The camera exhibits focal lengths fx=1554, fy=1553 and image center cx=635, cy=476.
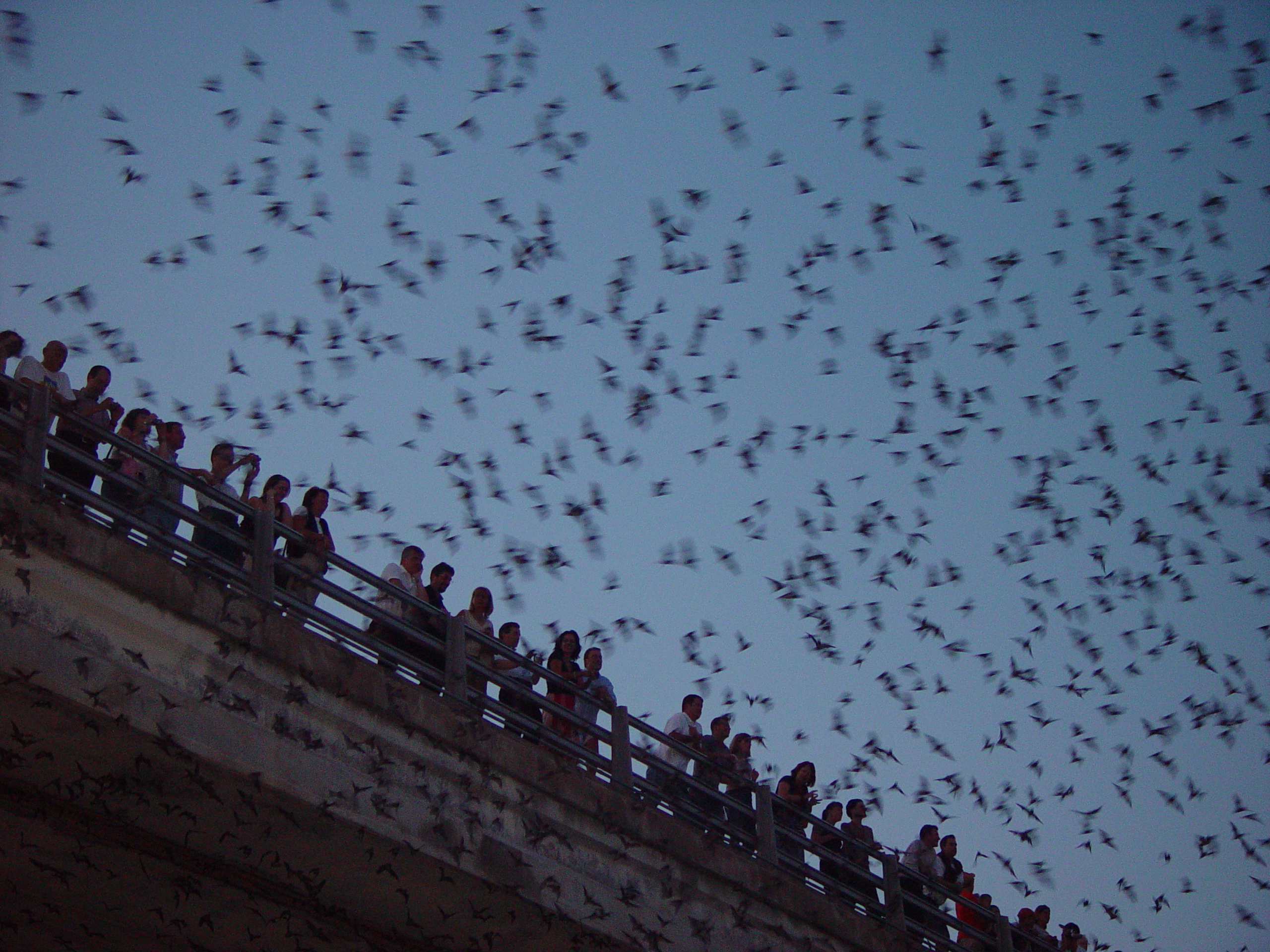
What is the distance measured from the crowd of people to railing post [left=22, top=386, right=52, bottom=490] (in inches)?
10.3

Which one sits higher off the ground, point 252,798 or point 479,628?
point 479,628

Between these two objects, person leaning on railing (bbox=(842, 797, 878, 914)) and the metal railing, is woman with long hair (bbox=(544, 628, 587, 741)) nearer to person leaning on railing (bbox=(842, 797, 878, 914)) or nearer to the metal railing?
the metal railing

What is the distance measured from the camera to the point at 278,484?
1311 centimetres

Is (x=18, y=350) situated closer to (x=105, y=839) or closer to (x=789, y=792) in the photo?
(x=105, y=839)

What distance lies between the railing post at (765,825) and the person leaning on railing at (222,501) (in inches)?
244

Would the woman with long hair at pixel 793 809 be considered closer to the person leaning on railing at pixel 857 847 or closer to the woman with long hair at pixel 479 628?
the person leaning on railing at pixel 857 847

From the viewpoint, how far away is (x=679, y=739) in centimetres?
1587

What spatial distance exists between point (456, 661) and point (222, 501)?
249cm

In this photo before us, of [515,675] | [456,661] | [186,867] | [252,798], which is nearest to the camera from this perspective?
[252,798]

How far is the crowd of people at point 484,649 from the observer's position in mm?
11859

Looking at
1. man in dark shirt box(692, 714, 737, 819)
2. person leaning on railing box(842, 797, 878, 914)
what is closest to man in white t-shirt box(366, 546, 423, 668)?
man in dark shirt box(692, 714, 737, 819)

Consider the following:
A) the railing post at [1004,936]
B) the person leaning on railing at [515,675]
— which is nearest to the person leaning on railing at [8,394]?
the person leaning on railing at [515,675]

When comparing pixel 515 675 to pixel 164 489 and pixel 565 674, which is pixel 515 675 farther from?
pixel 164 489

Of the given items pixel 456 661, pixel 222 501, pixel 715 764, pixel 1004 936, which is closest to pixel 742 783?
pixel 715 764
